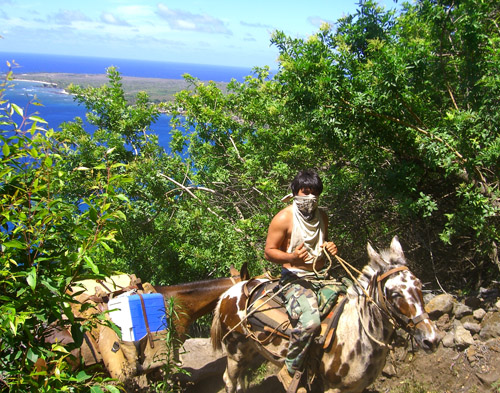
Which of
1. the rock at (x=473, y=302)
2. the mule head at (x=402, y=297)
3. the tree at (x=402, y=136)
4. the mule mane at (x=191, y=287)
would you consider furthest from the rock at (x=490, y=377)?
the mule mane at (x=191, y=287)

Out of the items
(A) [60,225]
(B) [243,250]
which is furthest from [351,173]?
(A) [60,225]

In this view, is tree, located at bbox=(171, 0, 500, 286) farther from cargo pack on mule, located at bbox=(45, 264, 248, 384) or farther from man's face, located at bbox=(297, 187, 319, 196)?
cargo pack on mule, located at bbox=(45, 264, 248, 384)

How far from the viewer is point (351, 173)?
7.25 m

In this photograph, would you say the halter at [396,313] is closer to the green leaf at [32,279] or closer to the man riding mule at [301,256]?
the man riding mule at [301,256]

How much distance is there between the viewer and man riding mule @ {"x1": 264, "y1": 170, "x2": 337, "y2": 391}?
4.45 metres

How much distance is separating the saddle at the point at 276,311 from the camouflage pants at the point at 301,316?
98 mm

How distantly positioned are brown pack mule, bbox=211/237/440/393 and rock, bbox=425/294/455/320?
2.17 metres

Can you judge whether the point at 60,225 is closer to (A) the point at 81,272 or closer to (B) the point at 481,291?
(A) the point at 81,272

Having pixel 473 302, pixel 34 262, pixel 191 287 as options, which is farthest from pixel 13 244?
pixel 473 302

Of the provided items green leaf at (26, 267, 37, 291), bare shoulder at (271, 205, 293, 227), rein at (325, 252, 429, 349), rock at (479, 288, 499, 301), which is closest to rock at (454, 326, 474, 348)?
rock at (479, 288, 499, 301)

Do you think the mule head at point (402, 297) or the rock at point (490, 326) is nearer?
the mule head at point (402, 297)

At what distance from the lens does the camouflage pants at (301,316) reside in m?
4.41

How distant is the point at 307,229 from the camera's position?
15.1 feet

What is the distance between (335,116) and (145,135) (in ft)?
17.2
